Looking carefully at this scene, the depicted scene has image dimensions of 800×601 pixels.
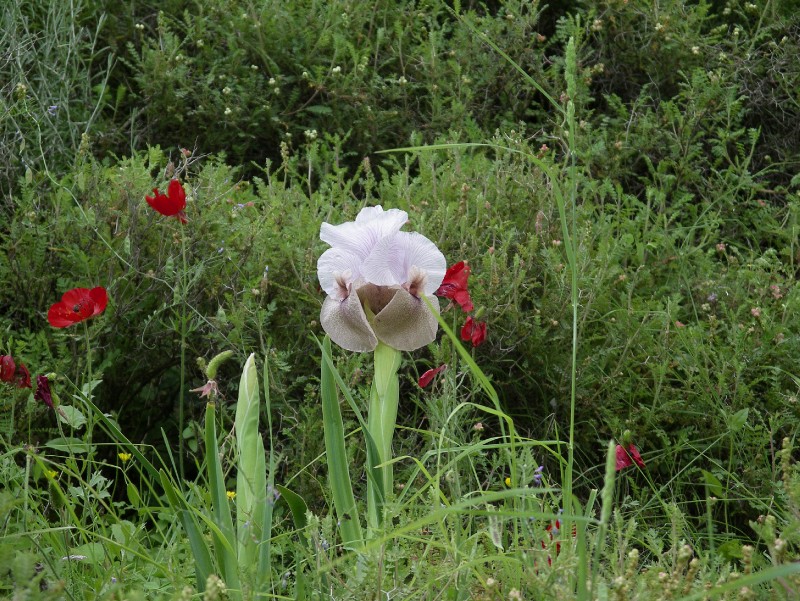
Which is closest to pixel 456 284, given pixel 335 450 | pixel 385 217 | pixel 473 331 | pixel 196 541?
pixel 473 331

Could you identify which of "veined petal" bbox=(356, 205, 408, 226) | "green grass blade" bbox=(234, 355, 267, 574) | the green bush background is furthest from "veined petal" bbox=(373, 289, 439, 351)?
the green bush background

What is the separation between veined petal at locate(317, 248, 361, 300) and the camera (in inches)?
59.2

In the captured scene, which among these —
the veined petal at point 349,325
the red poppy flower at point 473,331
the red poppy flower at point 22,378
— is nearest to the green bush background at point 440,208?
the red poppy flower at point 22,378

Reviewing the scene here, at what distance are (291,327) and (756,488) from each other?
3.96ft

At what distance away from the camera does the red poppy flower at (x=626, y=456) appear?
6.48ft

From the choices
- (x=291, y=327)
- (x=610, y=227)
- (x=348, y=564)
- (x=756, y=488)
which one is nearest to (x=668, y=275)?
(x=610, y=227)

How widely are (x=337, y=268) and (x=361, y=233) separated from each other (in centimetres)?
7

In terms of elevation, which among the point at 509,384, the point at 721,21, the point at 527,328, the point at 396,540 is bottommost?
the point at 509,384

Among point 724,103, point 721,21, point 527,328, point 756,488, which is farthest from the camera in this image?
point 721,21

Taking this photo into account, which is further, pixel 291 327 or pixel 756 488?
pixel 291 327

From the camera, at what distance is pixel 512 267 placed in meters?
2.51

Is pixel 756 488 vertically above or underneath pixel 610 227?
underneath

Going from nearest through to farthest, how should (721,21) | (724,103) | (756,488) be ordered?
(756,488) → (724,103) → (721,21)

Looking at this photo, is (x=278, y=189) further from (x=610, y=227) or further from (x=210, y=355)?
(x=610, y=227)
